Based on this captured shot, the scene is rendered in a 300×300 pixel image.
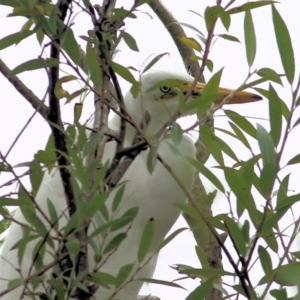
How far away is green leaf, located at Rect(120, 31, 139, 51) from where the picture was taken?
1013 millimetres

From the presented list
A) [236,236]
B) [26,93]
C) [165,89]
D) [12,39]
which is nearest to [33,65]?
[12,39]

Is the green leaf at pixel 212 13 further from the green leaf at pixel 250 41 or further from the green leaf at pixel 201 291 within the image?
the green leaf at pixel 201 291

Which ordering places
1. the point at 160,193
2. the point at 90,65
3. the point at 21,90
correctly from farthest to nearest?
the point at 160,193 < the point at 21,90 < the point at 90,65

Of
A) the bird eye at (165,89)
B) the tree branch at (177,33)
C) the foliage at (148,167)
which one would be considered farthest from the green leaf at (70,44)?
the tree branch at (177,33)

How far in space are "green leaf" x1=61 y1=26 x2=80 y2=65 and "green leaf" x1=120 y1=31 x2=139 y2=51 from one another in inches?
3.1

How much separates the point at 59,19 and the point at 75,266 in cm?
32

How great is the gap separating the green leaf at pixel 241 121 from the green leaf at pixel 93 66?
20cm

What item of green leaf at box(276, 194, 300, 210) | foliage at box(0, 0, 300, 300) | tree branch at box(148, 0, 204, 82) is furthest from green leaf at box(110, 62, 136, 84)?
tree branch at box(148, 0, 204, 82)

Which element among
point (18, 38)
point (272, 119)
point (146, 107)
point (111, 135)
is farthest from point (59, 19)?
point (146, 107)

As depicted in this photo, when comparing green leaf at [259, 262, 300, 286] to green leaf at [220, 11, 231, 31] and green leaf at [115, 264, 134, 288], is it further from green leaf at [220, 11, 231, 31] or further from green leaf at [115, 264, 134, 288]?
green leaf at [220, 11, 231, 31]

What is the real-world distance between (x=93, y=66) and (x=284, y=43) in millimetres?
261

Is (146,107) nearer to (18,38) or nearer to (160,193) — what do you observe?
(160,193)

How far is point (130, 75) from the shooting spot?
3.28 feet

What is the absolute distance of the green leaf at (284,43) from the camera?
88 cm
